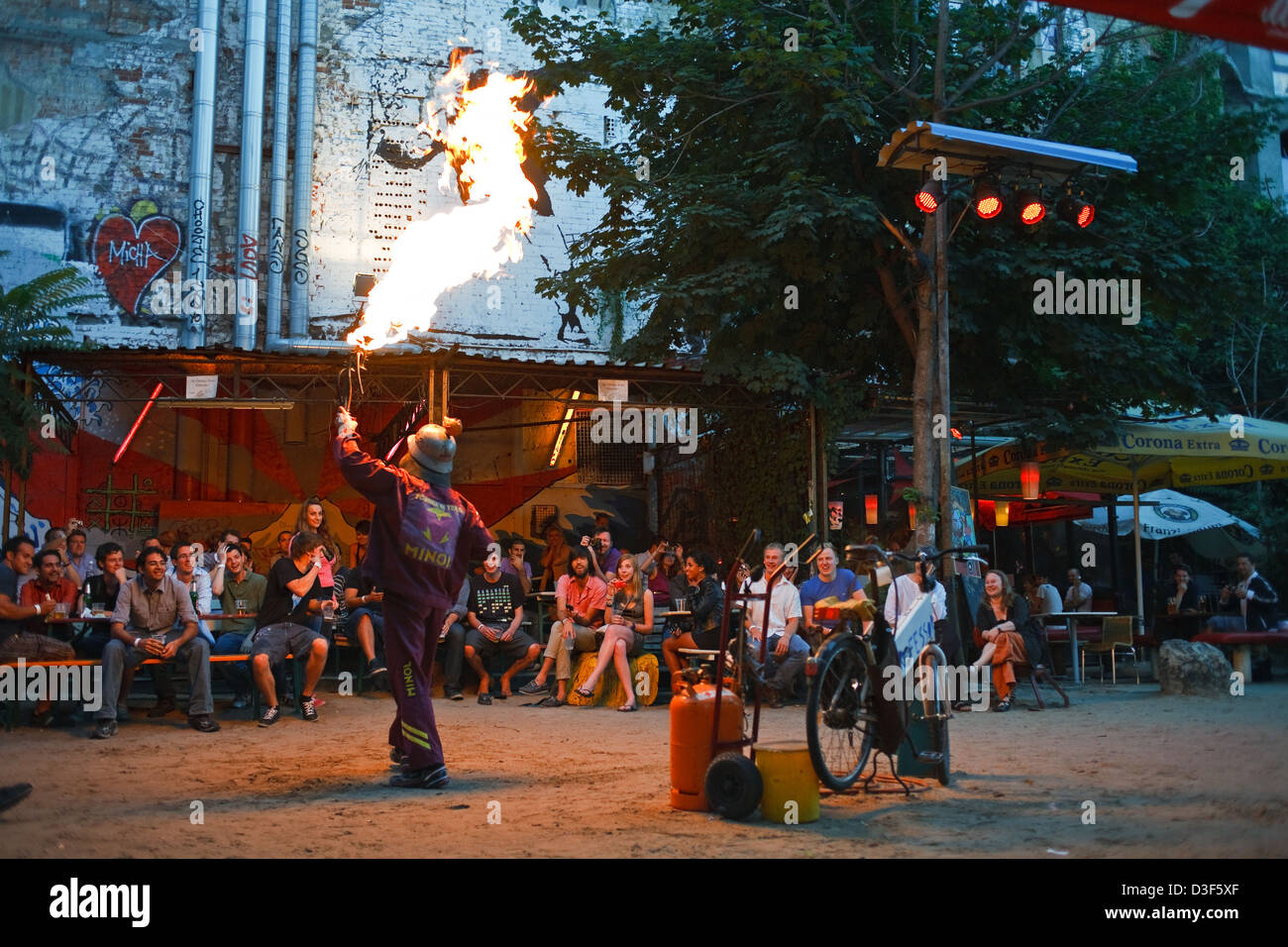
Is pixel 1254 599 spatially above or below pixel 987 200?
below

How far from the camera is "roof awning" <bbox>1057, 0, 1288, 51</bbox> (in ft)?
12.2

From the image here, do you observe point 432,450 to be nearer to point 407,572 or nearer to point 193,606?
point 407,572

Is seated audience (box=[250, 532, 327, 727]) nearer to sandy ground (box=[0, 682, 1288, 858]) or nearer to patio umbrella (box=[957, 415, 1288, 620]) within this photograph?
sandy ground (box=[0, 682, 1288, 858])

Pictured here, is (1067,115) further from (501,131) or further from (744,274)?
(501,131)

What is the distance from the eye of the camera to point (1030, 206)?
421 inches

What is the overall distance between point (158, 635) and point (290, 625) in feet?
3.71

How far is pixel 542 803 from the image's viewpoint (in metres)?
6.30

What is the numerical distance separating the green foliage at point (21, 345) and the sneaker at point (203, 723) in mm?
3953

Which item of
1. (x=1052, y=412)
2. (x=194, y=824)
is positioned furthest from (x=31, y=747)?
(x=1052, y=412)

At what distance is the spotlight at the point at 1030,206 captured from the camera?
35.0ft

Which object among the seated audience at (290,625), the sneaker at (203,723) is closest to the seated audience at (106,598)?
the sneaker at (203,723)

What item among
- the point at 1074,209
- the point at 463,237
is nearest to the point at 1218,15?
the point at 463,237

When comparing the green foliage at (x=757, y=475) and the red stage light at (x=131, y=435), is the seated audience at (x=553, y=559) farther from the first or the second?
the red stage light at (x=131, y=435)
